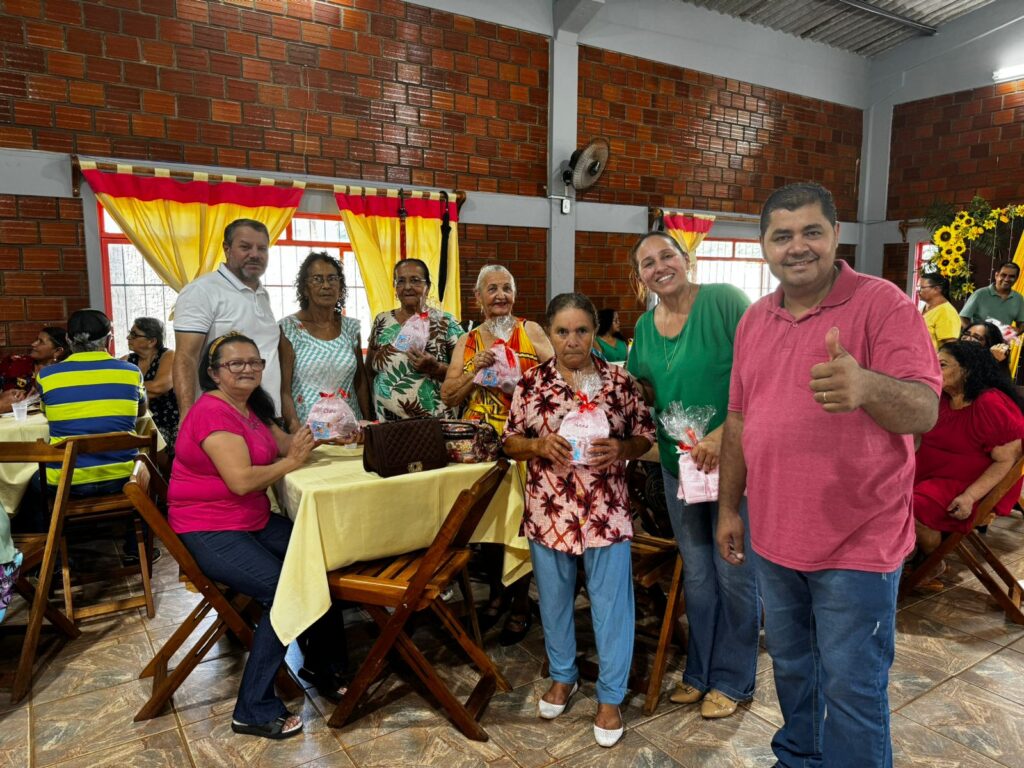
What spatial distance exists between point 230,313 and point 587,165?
15.4 ft

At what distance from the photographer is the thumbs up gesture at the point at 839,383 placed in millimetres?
1290

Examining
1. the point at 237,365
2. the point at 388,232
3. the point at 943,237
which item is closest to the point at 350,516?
the point at 237,365

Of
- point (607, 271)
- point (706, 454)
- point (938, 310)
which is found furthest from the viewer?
point (607, 271)

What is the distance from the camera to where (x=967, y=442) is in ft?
10.8

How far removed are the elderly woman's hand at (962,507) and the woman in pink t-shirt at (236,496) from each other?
2926 mm

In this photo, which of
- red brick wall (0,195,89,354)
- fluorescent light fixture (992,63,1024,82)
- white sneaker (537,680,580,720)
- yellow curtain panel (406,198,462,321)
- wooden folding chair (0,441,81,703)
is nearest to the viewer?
white sneaker (537,680,580,720)

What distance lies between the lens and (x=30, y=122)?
15.8ft

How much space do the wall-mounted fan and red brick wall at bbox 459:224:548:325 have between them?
0.58 meters

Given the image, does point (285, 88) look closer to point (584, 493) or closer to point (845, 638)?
point (584, 493)

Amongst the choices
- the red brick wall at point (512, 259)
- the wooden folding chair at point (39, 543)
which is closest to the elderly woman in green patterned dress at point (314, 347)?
the wooden folding chair at point (39, 543)

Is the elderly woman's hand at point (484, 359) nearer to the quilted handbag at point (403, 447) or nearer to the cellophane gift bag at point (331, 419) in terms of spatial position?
the quilted handbag at point (403, 447)

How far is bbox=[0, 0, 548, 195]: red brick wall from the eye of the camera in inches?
192

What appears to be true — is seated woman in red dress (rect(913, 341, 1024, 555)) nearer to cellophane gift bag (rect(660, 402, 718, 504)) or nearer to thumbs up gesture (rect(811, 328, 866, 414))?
cellophane gift bag (rect(660, 402, 718, 504))

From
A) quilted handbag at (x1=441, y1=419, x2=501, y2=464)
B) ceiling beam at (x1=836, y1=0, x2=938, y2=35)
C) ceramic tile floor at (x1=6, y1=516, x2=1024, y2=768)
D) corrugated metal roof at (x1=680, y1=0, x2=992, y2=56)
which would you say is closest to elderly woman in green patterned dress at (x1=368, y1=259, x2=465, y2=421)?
quilted handbag at (x1=441, y1=419, x2=501, y2=464)
